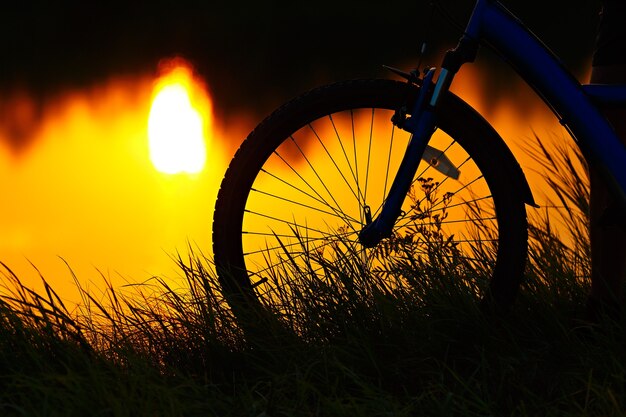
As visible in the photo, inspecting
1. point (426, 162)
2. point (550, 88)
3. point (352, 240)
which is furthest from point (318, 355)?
point (550, 88)

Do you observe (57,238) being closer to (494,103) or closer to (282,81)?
(494,103)

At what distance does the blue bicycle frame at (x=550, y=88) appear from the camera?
2.68m

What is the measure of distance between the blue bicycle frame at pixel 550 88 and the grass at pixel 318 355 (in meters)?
0.42

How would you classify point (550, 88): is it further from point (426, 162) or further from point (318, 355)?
point (318, 355)

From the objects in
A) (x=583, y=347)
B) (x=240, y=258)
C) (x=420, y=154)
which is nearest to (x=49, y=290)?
(x=240, y=258)

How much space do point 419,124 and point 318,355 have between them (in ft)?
2.11

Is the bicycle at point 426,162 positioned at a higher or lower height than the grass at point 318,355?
higher

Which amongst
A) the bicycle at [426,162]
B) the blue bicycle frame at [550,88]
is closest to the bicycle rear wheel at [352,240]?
the bicycle at [426,162]

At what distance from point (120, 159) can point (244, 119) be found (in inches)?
168

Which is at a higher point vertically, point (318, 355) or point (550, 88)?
point (550, 88)

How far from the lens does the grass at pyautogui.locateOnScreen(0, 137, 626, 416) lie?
245cm

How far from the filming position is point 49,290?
2896mm

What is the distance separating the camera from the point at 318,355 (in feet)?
8.76

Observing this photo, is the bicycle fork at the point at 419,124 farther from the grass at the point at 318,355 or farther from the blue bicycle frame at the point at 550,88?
the grass at the point at 318,355
